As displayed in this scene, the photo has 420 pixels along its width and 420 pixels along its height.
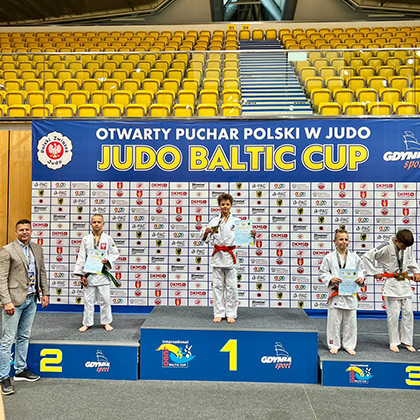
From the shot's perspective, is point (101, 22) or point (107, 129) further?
point (101, 22)

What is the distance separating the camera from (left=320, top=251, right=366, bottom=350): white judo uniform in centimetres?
383

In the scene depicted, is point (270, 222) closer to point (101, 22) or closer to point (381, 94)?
point (381, 94)

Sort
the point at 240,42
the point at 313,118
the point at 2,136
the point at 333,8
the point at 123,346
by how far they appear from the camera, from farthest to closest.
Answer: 1. the point at 333,8
2. the point at 240,42
3. the point at 2,136
4. the point at 313,118
5. the point at 123,346

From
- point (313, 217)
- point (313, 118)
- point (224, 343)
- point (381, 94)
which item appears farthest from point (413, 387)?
point (381, 94)

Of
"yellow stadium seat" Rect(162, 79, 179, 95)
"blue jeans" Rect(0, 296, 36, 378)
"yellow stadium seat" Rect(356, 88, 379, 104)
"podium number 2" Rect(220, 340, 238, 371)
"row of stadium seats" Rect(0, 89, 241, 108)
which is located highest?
"yellow stadium seat" Rect(162, 79, 179, 95)

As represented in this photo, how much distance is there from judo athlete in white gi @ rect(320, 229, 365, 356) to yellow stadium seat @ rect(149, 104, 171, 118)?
10.4ft

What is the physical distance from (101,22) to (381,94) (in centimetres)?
1148

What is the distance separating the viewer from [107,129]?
5.39m

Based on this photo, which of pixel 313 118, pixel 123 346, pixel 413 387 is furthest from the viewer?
pixel 313 118

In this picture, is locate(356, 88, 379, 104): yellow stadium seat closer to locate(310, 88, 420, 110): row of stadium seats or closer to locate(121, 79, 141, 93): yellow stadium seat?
locate(310, 88, 420, 110): row of stadium seats

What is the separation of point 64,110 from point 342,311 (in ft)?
15.9

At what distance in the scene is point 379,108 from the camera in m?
5.29

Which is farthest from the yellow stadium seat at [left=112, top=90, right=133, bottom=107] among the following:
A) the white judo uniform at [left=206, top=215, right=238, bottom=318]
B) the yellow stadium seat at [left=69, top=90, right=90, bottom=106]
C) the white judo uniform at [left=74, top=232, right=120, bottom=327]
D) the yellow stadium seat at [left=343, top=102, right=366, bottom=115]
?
the yellow stadium seat at [left=343, top=102, right=366, bottom=115]

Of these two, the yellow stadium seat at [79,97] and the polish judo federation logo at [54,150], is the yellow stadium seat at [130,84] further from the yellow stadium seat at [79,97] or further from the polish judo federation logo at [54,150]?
the polish judo federation logo at [54,150]
